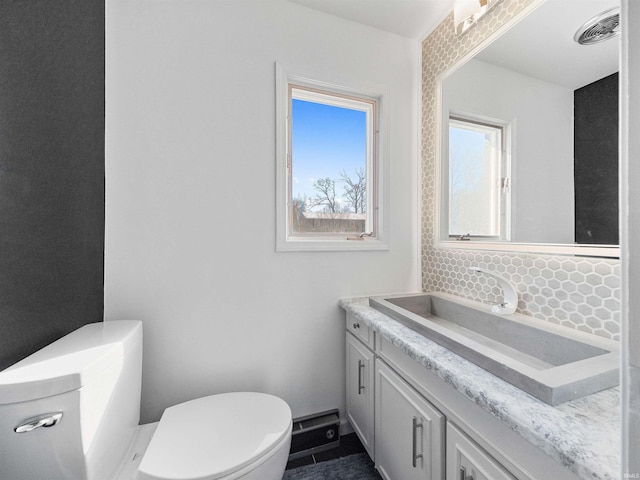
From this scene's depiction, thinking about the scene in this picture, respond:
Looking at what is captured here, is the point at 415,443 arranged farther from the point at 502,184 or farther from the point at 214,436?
the point at 502,184

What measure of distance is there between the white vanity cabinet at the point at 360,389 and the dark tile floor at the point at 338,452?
4.6 inches

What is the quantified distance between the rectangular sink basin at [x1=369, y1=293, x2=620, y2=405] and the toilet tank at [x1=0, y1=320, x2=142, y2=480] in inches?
42.8

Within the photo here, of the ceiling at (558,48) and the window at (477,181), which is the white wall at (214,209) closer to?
the window at (477,181)

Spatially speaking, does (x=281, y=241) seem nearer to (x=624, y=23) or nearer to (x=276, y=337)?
(x=276, y=337)

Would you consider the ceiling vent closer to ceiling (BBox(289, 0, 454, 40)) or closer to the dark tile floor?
ceiling (BBox(289, 0, 454, 40))

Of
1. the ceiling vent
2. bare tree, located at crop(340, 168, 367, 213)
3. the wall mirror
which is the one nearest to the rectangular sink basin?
the wall mirror

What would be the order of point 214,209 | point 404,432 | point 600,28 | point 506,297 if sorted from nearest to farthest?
point 600,28 → point 404,432 → point 506,297 → point 214,209

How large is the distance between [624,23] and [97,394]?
4.51ft

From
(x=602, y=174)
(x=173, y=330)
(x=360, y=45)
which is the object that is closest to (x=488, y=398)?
(x=602, y=174)

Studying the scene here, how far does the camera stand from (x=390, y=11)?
5.09 ft

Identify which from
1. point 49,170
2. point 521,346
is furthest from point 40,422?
point 521,346

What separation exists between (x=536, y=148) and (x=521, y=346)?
0.80 meters

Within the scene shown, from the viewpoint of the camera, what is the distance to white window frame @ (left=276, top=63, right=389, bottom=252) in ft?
4.81

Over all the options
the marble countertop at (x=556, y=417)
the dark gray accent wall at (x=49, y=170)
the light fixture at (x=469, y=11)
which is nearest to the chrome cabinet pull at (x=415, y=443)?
the marble countertop at (x=556, y=417)
